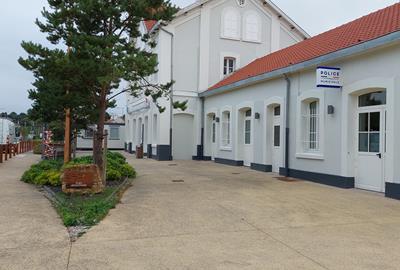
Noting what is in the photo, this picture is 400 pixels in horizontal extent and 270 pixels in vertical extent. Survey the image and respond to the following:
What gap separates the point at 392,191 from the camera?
10.0 meters

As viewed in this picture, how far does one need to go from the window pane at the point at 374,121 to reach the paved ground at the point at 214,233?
1.79 metres

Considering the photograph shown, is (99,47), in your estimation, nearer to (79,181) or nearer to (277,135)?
(79,181)

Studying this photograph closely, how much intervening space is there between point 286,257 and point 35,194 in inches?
282

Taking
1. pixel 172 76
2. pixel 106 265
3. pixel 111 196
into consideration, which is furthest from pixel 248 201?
pixel 172 76

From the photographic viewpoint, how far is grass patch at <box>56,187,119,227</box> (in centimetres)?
703

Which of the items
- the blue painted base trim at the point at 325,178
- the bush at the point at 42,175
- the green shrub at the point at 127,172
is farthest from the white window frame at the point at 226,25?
the bush at the point at 42,175

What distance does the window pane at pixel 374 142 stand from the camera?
36.1 feet

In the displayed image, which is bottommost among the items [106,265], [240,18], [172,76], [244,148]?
[106,265]

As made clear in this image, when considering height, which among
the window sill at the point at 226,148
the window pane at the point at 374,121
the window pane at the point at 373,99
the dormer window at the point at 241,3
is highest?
the dormer window at the point at 241,3

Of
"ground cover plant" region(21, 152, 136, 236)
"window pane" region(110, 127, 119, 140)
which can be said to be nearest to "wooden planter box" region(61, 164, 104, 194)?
"ground cover plant" region(21, 152, 136, 236)

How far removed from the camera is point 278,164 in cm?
1603

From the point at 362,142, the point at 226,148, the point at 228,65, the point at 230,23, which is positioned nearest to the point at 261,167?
the point at 226,148

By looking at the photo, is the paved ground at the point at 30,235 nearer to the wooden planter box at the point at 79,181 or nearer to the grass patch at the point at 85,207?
the grass patch at the point at 85,207

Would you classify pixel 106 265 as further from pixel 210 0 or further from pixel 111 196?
pixel 210 0
